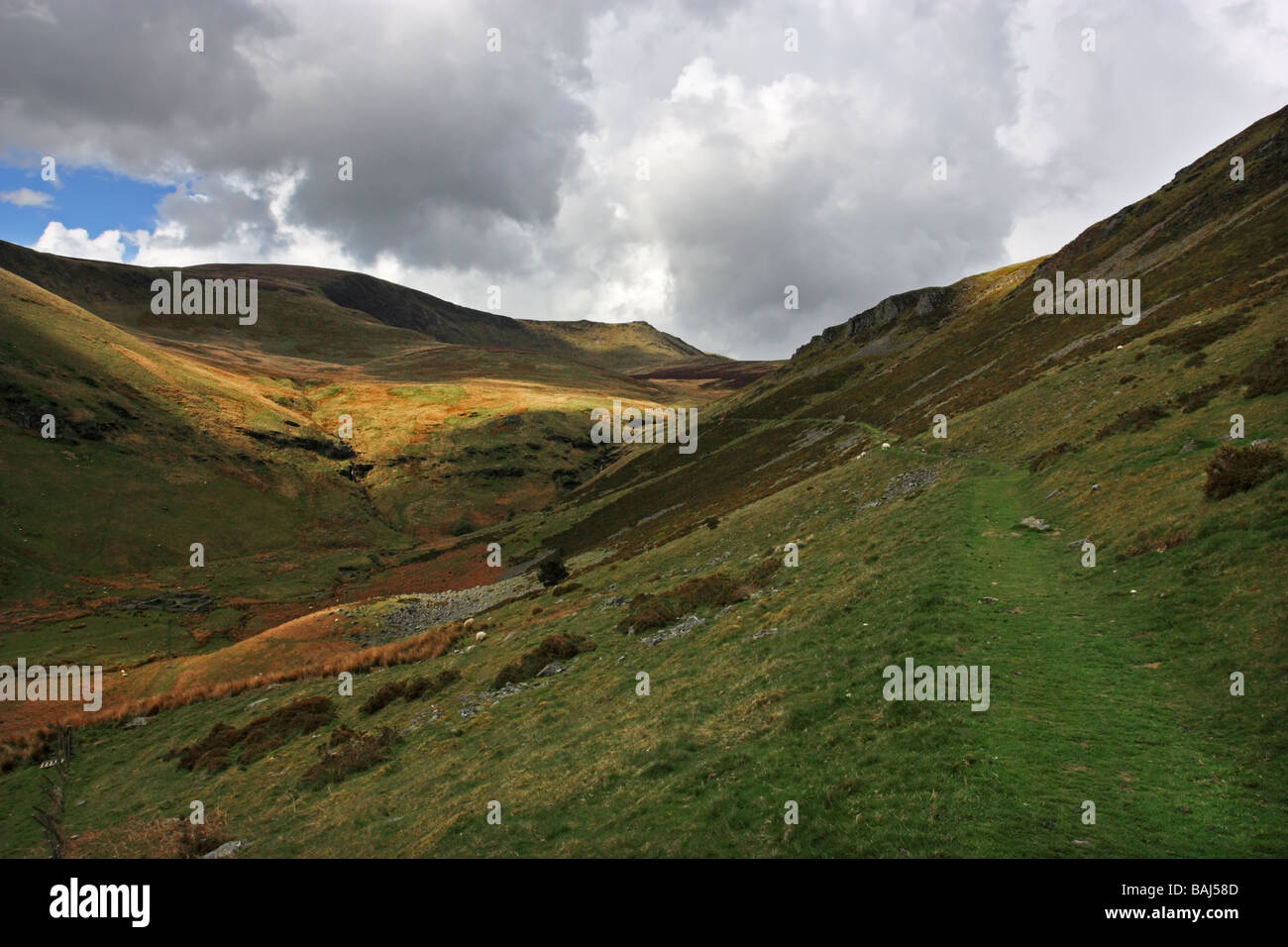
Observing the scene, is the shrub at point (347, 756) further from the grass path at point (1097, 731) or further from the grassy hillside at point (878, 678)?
the grass path at point (1097, 731)

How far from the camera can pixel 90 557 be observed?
78000 millimetres

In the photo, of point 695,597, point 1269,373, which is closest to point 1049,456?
point 1269,373

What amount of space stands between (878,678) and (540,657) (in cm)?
1643

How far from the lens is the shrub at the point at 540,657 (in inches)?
1030

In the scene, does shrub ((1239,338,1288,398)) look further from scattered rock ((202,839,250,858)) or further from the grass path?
scattered rock ((202,839,250,858))

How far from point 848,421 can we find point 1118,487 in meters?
49.3

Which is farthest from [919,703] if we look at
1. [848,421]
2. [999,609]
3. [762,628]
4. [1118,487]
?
[848,421]

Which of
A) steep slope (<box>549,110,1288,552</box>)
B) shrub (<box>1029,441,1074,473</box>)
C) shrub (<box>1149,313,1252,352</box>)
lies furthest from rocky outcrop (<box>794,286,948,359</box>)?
shrub (<box>1029,441,1074,473</box>)

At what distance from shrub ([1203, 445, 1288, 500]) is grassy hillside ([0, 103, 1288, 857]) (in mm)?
76

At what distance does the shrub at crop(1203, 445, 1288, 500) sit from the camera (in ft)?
54.8

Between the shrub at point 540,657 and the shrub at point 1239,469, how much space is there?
2188cm

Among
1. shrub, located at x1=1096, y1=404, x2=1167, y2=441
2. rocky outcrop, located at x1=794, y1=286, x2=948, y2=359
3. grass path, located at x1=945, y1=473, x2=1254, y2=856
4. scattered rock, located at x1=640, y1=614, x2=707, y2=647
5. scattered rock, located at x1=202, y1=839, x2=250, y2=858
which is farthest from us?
rocky outcrop, located at x1=794, y1=286, x2=948, y2=359

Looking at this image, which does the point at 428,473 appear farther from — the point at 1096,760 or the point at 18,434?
the point at 1096,760

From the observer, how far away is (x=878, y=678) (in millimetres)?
14266
